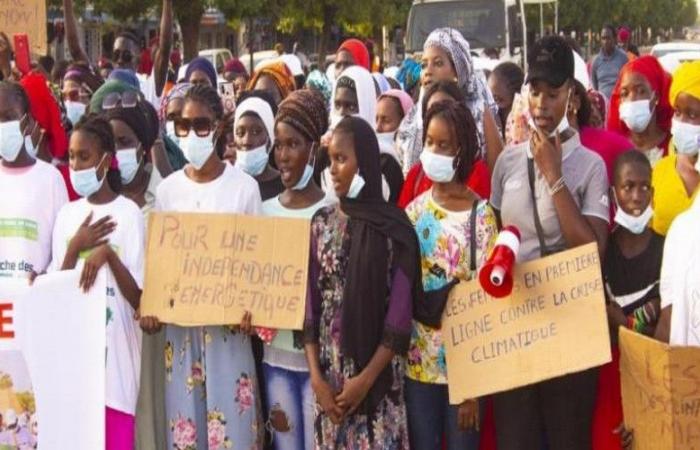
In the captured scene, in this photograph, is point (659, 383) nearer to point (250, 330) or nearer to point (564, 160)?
point (564, 160)

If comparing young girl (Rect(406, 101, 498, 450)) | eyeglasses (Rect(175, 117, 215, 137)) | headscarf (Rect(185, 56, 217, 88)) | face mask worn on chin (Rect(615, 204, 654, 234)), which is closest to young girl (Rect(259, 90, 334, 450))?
eyeglasses (Rect(175, 117, 215, 137))

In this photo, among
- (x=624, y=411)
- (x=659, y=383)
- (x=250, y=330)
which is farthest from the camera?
(x=250, y=330)

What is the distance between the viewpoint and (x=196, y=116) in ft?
16.7

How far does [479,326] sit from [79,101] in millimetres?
4182

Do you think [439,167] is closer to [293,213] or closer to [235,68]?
[293,213]

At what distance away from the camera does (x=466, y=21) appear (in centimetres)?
1925

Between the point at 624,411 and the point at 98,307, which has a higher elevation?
the point at 98,307

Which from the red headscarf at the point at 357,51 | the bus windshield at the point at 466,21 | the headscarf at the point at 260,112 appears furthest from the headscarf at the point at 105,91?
the bus windshield at the point at 466,21

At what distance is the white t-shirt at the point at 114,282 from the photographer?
4.79 m

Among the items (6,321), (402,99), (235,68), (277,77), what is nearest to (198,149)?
(6,321)

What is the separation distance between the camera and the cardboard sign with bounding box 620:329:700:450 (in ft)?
12.8

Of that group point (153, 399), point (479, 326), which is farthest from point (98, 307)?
point (479, 326)

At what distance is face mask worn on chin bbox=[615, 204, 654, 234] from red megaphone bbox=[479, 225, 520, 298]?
440mm

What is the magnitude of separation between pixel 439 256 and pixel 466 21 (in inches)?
601
